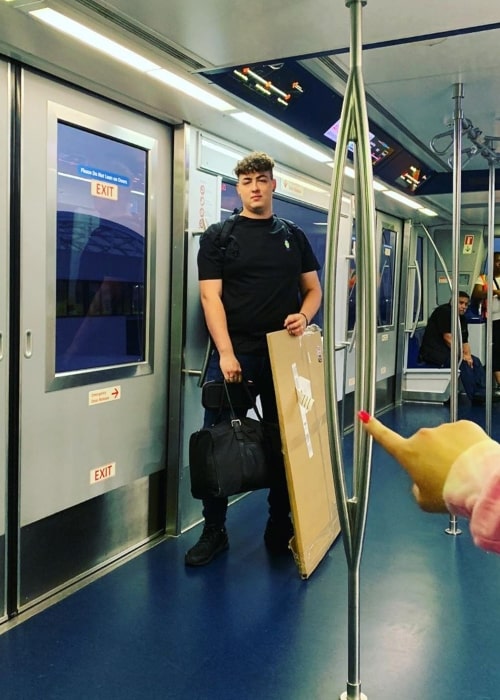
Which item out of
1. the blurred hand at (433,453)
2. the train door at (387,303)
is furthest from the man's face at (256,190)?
the train door at (387,303)

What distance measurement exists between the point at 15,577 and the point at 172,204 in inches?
72.6

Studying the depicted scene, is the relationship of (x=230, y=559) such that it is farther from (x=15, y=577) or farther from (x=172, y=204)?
(x=172, y=204)

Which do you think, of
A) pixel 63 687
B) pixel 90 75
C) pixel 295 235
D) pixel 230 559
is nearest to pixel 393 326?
pixel 295 235

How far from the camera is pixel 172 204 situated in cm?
332

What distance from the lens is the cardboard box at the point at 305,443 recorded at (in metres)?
2.91

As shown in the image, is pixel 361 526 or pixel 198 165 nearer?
pixel 361 526

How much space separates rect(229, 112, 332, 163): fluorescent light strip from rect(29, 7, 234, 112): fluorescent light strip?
6.8 inches

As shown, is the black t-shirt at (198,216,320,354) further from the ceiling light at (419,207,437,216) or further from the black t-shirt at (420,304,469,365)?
the black t-shirt at (420,304,469,365)

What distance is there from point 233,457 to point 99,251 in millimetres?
1066

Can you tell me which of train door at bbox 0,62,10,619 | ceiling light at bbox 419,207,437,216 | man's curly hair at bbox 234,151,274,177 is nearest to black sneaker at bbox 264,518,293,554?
train door at bbox 0,62,10,619

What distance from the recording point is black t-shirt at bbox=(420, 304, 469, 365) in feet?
24.2

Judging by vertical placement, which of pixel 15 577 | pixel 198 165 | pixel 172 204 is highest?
pixel 198 165

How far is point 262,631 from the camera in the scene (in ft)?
8.13

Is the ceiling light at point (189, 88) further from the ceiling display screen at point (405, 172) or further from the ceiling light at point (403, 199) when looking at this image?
the ceiling light at point (403, 199)
